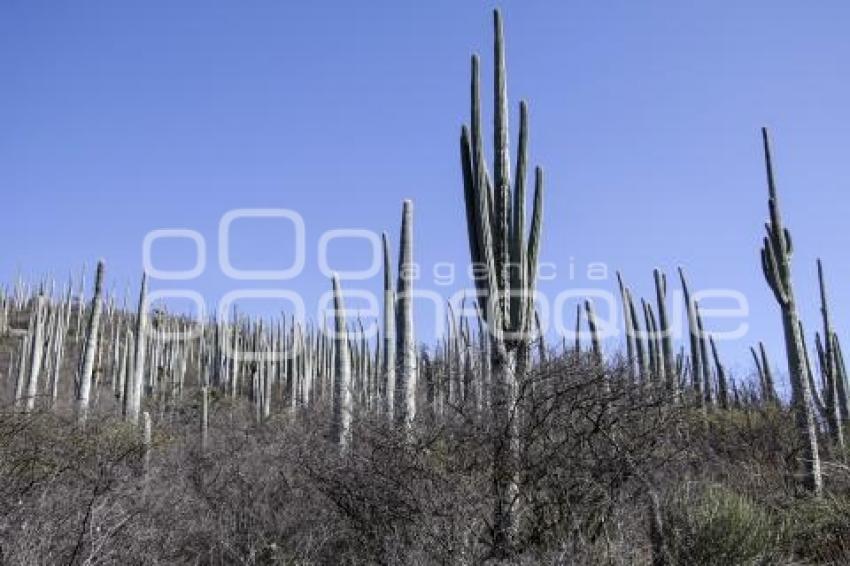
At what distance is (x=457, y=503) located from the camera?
748 cm

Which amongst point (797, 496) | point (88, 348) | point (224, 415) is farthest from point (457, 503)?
point (224, 415)

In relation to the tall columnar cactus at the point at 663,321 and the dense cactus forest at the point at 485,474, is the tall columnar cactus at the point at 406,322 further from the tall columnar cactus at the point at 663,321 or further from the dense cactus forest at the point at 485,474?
the tall columnar cactus at the point at 663,321

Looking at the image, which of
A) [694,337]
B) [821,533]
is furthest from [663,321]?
[821,533]

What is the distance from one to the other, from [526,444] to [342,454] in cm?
264

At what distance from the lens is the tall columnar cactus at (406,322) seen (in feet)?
37.3

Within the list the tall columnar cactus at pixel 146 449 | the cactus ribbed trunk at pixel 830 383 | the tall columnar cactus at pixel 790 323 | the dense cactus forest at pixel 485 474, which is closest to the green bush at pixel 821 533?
the dense cactus forest at pixel 485 474

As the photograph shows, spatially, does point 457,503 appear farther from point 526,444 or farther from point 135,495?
point 135,495

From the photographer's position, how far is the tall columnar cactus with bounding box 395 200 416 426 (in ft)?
37.3

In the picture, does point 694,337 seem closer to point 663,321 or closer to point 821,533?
point 663,321

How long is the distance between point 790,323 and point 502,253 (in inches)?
203

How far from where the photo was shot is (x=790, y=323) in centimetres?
1184

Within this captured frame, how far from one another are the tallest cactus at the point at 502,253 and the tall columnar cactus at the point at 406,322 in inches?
89.6

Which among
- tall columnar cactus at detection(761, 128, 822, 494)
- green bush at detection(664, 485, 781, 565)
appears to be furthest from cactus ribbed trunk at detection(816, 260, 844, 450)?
green bush at detection(664, 485, 781, 565)

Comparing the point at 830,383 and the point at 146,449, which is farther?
the point at 830,383
